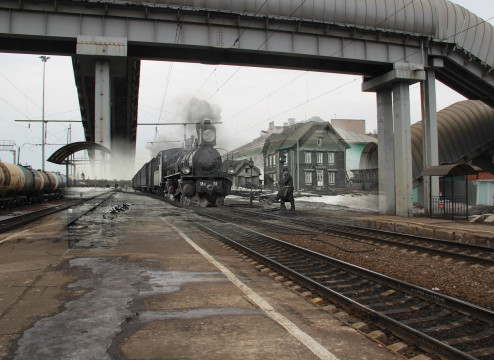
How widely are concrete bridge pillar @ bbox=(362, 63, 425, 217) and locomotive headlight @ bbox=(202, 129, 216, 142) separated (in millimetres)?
9604

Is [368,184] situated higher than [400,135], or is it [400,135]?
[400,135]

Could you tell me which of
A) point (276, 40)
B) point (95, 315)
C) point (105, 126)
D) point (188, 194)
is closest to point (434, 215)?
point (276, 40)

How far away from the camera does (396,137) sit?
59.8ft

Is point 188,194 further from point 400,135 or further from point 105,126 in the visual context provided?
point 400,135

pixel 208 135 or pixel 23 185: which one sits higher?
pixel 208 135

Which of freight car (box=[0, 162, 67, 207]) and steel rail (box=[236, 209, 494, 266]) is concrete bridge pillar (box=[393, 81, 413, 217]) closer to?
steel rail (box=[236, 209, 494, 266])

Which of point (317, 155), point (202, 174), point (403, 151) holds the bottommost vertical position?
point (202, 174)

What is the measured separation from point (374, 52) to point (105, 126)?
12.7 meters

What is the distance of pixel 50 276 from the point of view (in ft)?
20.3

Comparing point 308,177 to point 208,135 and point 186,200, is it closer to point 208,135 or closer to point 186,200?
point 208,135

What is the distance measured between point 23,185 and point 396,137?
70.4ft

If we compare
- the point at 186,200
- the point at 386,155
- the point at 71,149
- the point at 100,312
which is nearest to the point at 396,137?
the point at 386,155

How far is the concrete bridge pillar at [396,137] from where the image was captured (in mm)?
17828

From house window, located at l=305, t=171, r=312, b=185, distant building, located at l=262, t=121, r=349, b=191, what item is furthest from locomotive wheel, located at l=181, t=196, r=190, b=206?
house window, located at l=305, t=171, r=312, b=185
